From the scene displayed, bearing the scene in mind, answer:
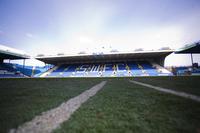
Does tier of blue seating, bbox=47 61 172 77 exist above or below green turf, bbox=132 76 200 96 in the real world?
above

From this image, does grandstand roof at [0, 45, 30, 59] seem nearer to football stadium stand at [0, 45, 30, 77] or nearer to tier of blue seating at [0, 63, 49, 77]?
football stadium stand at [0, 45, 30, 77]

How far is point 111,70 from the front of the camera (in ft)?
66.2

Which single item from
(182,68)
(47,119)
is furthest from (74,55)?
(182,68)

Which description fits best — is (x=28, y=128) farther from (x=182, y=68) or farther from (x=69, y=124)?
(x=182, y=68)

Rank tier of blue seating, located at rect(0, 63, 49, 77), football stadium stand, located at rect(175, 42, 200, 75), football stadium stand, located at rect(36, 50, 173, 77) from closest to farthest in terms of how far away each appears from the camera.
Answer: football stadium stand, located at rect(175, 42, 200, 75) → tier of blue seating, located at rect(0, 63, 49, 77) → football stadium stand, located at rect(36, 50, 173, 77)

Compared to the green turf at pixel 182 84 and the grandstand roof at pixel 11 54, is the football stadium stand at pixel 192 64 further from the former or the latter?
the grandstand roof at pixel 11 54

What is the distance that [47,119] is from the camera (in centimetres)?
131

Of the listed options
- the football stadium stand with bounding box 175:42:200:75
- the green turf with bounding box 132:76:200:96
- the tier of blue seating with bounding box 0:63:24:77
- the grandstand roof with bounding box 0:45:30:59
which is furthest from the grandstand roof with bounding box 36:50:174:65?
the green turf with bounding box 132:76:200:96

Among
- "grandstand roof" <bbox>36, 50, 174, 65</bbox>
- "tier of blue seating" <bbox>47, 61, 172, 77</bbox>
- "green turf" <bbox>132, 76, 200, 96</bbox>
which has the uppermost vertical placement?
"grandstand roof" <bbox>36, 50, 174, 65</bbox>

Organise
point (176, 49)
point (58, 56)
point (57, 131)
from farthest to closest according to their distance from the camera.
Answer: point (58, 56) < point (176, 49) < point (57, 131)

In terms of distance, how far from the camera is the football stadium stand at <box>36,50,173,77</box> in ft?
60.0

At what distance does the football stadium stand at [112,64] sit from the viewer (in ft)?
60.0

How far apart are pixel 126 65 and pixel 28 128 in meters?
22.2

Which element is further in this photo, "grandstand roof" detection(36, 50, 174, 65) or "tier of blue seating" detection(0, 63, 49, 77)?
"grandstand roof" detection(36, 50, 174, 65)
